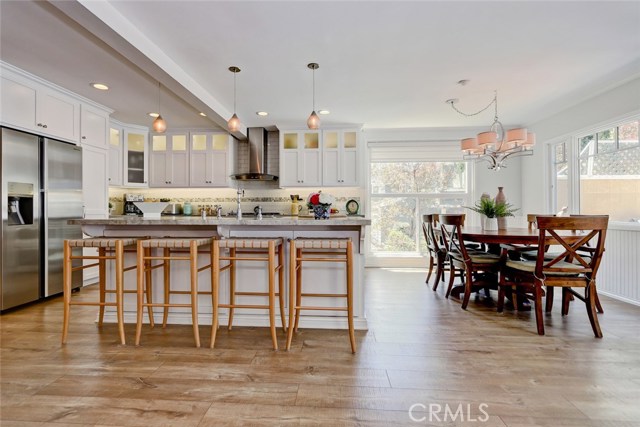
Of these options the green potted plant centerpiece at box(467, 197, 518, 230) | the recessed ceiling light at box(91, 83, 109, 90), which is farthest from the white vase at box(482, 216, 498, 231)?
the recessed ceiling light at box(91, 83, 109, 90)

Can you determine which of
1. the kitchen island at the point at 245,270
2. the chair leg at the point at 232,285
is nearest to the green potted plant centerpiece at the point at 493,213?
the kitchen island at the point at 245,270

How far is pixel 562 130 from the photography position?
4375mm

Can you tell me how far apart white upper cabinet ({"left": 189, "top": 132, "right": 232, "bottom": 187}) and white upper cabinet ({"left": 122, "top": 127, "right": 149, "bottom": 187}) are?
748mm

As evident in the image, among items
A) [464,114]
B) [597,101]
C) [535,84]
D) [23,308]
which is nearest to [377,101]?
[464,114]

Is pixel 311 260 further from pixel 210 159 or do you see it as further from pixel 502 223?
pixel 210 159

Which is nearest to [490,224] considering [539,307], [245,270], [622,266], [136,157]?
[539,307]

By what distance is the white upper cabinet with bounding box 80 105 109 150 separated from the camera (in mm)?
3930

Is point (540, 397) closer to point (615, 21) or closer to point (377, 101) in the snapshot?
point (615, 21)

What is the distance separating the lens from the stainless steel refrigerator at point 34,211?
2965mm

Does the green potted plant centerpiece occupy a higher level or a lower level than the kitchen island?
higher

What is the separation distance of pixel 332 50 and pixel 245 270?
205cm

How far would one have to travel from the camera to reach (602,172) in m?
3.77

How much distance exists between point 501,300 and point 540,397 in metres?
1.44

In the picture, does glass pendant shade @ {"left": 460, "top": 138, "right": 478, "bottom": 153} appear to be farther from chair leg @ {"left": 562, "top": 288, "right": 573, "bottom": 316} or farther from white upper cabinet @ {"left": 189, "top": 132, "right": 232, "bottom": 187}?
white upper cabinet @ {"left": 189, "top": 132, "right": 232, "bottom": 187}
